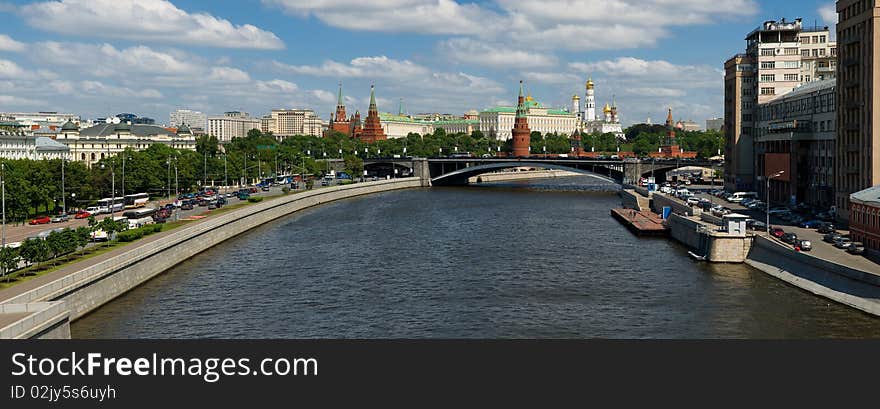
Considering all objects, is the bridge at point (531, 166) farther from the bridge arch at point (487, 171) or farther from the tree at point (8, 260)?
the tree at point (8, 260)

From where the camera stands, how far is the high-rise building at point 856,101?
5650cm

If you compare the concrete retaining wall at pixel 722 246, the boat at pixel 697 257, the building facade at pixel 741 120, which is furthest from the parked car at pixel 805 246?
the building facade at pixel 741 120

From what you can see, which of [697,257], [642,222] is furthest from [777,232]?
[642,222]

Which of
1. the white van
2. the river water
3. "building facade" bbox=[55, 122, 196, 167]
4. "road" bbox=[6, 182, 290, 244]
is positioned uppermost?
"building facade" bbox=[55, 122, 196, 167]

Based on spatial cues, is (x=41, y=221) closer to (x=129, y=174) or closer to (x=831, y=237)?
(x=129, y=174)

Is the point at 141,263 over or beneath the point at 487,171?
beneath

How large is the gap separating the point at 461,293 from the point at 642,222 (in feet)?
121

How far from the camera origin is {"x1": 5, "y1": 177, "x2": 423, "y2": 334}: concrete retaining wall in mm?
37844

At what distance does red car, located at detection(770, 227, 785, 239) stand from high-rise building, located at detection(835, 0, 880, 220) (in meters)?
6.20

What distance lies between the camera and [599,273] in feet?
173

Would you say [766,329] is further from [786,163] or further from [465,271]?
[786,163]

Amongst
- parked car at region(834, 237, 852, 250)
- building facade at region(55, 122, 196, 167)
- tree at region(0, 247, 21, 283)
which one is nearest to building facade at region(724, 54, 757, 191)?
parked car at region(834, 237, 852, 250)

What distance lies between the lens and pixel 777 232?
182ft

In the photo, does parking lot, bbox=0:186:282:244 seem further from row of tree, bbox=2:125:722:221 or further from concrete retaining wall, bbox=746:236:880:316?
concrete retaining wall, bbox=746:236:880:316
